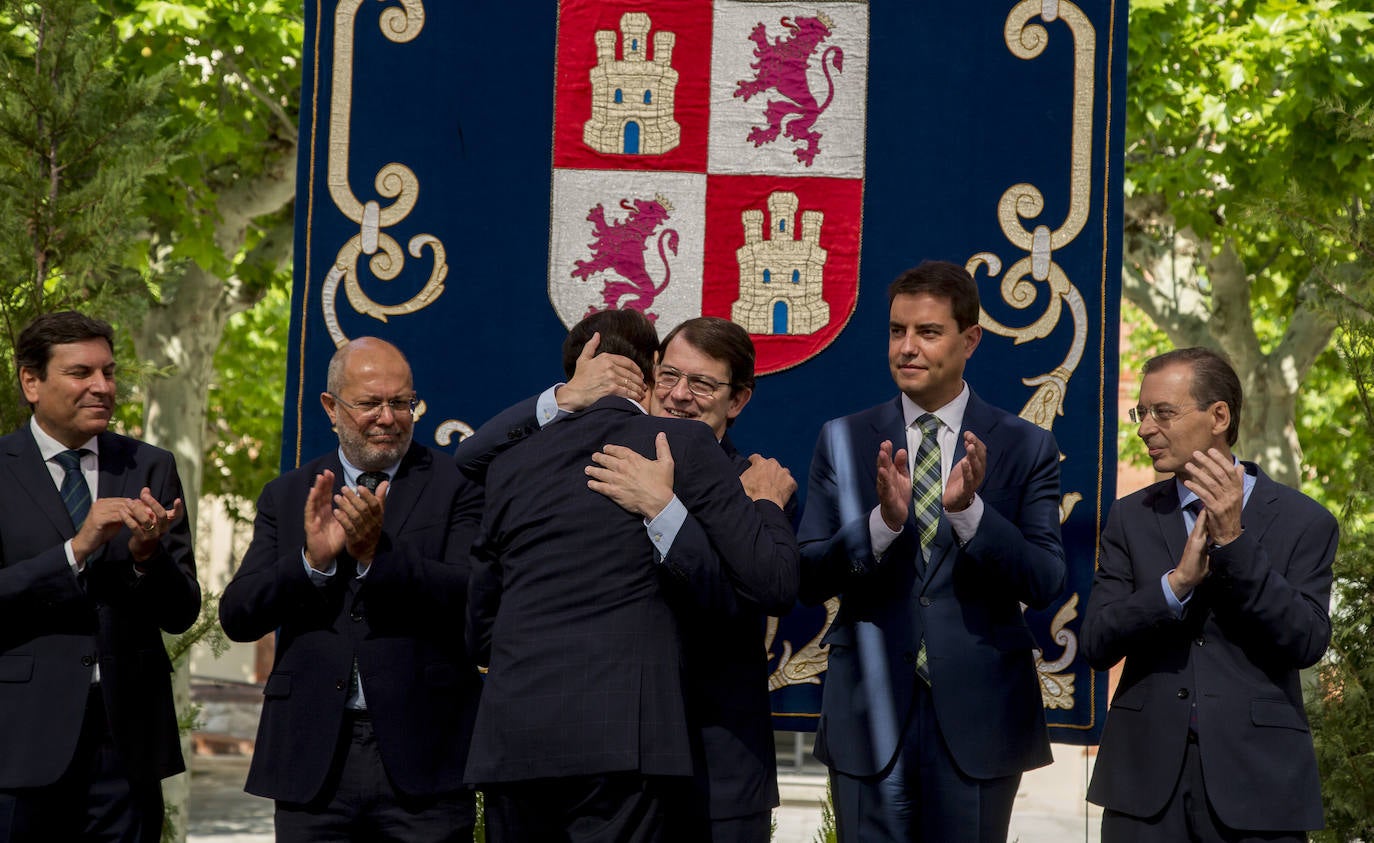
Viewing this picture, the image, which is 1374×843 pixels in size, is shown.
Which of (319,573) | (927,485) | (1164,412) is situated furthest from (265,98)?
(1164,412)

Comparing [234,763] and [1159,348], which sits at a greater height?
[1159,348]

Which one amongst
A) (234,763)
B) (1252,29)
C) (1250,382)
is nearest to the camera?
(1252,29)

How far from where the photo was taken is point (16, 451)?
4.24 metres

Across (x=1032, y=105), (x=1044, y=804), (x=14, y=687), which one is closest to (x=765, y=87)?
(x=1032, y=105)

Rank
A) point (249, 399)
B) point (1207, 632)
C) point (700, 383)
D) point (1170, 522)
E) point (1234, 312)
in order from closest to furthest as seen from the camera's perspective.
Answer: point (1207, 632)
point (1170, 522)
point (700, 383)
point (1234, 312)
point (249, 399)

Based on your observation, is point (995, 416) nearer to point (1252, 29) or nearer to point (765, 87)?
point (765, 87)

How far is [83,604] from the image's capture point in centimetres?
411

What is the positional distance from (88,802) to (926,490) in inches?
90.9

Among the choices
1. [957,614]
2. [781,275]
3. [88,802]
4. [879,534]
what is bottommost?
[88,802]

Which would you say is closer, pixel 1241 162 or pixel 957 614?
pixel 957 614

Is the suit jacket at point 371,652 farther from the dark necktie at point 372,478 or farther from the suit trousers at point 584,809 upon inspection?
the suit trousers at point 584,809

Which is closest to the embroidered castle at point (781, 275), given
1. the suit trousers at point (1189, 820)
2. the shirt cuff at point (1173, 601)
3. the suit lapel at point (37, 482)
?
the shirt cuff at point (1173, 601)

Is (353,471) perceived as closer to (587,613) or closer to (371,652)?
(371,652)

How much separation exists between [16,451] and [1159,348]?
49.7ft
